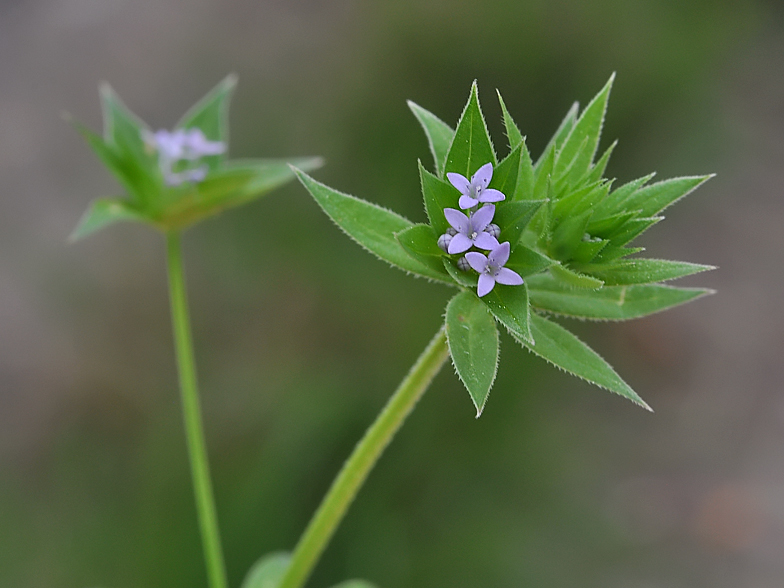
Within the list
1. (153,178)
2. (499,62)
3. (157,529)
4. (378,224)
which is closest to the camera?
(378,224)

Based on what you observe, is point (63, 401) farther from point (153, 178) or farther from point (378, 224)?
point (378, 224)

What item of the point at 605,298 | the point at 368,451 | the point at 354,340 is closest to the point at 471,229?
the point at 605,298

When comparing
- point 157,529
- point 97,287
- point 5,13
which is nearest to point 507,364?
point 157,529

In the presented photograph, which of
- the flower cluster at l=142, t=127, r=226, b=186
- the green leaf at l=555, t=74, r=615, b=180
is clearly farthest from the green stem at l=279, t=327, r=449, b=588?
the flower cluster at l=142, t=127, r=226, b=186

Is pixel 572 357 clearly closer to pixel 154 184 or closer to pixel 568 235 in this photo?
pixel 568 235

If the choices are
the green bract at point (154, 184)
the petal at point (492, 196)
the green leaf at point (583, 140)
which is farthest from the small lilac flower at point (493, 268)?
the green bract at point (154, 184)

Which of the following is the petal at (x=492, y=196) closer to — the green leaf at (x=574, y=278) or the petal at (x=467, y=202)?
the petal at (x=467, y=202)

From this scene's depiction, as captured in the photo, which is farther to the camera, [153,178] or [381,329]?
[381,329]
